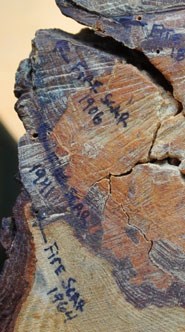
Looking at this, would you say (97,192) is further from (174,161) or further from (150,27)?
(150,27)

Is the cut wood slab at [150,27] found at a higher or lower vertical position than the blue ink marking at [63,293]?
higher

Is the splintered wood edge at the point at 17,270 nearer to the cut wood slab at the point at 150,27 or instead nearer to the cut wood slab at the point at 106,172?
the cut wood slab at the point at 106,172

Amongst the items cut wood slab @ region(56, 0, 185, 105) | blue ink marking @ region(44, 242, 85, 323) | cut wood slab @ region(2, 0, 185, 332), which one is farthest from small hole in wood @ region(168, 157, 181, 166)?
blue ink marking @ region(44, 242, 85, 323)

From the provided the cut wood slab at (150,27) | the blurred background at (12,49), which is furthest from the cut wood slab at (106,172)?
the blurred background at (12,49)

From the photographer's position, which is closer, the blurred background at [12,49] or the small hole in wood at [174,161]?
the small hole in wood at [174,161]

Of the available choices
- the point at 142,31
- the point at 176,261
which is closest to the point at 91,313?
the point at 176,261

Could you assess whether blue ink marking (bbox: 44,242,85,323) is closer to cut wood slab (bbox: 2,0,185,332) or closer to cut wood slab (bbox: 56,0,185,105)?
cut wood slab (bbox: 2,0,185,332)

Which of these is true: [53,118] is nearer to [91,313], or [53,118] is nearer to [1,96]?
[91,313]
